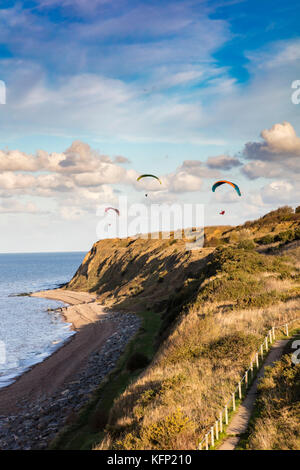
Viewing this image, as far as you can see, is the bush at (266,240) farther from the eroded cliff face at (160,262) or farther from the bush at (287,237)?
the bush at (287,237)

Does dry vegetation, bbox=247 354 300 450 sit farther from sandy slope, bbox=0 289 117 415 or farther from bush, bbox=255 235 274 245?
bush, bbox=255 235 274 245

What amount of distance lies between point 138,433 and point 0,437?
12562 millimetres

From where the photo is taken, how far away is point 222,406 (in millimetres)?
10461

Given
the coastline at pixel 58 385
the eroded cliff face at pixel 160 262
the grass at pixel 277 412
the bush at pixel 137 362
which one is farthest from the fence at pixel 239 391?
the eroded cliff face at pixel 160 262

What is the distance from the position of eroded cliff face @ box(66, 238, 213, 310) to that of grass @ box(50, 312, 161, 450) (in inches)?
717

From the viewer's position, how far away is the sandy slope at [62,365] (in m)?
25.8

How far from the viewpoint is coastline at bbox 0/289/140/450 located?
1891 cm

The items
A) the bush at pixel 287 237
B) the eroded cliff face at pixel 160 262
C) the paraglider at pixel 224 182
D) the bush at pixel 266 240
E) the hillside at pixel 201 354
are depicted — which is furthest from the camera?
the bush at pixel 266 240

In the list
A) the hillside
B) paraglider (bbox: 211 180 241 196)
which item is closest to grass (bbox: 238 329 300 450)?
the hillside

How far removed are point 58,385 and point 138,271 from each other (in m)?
51.5

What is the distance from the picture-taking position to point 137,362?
76.5 ft

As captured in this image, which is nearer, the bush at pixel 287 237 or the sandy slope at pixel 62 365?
the sandy slope at pixel 62 365

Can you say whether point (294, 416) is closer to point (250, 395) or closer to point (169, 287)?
point (250, 395)

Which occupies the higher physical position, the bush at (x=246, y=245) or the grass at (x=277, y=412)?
the bush at (x=246, y=245)
